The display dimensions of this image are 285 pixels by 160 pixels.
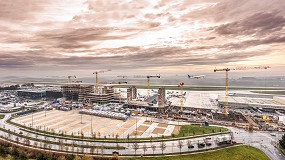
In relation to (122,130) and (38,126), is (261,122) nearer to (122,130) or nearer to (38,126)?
(122,130)

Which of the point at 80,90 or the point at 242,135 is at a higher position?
the point at 80,90

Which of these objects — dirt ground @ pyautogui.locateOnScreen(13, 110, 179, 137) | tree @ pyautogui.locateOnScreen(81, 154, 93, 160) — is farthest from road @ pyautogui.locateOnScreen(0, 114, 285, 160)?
dirt ground @ pyautogui.locateOnScreen(13, 110, 179, 137)

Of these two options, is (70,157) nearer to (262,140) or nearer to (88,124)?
(88,124)

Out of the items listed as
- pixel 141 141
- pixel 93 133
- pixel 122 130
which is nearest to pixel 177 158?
pixel 141 141

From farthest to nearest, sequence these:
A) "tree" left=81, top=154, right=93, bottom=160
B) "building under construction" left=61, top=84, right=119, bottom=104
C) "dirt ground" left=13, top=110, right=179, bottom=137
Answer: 1. "building under construction" left=61, top=84, right=119, bottom=104
2. "dirt ground" left=13, top=110, right=179, bottom=137
3. "tree" left=81, top=154, right=93, bottom=160

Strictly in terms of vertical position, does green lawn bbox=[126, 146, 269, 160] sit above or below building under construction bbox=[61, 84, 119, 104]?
below

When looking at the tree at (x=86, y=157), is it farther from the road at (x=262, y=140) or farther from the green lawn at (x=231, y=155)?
the road at (x=262, y=140)

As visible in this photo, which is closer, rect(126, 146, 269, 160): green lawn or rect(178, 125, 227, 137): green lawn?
rect(126, 146, 269, 160): green lawn

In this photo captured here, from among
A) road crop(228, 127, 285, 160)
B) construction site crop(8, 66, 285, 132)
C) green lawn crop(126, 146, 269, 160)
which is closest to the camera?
green lawn crop(126, 146, 269, 160)

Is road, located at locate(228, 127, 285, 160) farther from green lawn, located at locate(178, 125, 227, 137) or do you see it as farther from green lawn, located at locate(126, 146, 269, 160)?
green lawn, located at locate(178, 125, 227, 137)

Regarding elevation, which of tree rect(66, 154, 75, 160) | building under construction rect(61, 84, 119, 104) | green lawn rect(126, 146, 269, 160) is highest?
building under construction rect(61, 84, 119, 104)

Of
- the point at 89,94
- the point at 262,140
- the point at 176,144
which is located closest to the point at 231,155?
the point at 176,144
